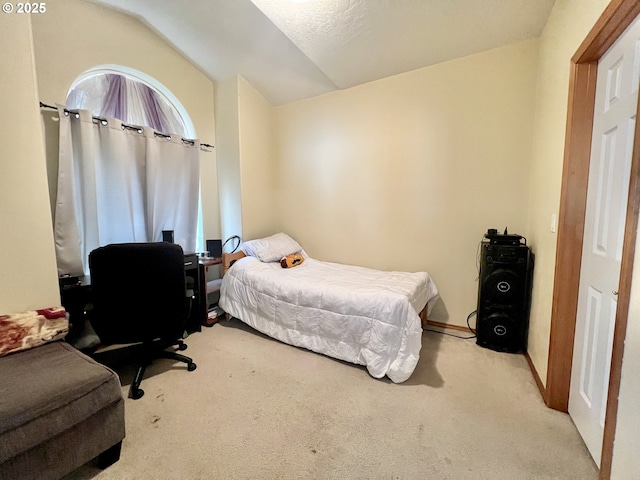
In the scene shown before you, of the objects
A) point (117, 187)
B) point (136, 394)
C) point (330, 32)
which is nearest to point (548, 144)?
point (330, 32)

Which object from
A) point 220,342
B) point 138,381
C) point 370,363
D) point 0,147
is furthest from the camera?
point 220,342

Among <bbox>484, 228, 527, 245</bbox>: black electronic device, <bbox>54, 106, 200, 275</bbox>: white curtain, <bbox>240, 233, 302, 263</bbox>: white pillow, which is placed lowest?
<bbox>240, 233, 302, 263</bbox>: white pillow

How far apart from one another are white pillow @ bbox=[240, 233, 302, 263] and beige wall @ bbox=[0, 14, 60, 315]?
5.57 ft

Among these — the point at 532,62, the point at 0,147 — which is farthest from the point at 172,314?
the point at 532,62

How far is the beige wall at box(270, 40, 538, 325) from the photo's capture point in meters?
2.56

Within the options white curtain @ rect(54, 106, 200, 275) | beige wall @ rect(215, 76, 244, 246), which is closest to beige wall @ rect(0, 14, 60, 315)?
white curtain @ rect(54, 106, 200, 275)

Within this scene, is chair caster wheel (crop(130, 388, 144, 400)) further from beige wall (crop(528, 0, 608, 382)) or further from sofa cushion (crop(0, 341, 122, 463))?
beige wall (crop(528, 0, 608, 382))

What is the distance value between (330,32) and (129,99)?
6.84ft

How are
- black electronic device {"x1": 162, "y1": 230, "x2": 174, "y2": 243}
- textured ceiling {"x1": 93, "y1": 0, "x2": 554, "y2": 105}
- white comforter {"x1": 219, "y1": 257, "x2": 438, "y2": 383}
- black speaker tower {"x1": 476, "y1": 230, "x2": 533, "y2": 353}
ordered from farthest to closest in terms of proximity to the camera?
black electronic device {"x1": 162, "y1": 230, "x2": 174, "y2": 243}
black speaker tower {"x1": 476, "y1": 230, "x2": 533, "y2": 353}
textured ceiling {"x1": 93, "y1": 0, "x2": 554, "y2": 105}
white comforter {"x1": 219, "y1": 257, "x2": 438, "y2": 383}

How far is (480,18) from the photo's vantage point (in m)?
2.20

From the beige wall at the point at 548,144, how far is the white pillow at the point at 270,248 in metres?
2.38

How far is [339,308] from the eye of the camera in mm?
2279

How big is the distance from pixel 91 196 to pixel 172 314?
55.1 inches

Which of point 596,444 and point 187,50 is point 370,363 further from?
point 187,50
